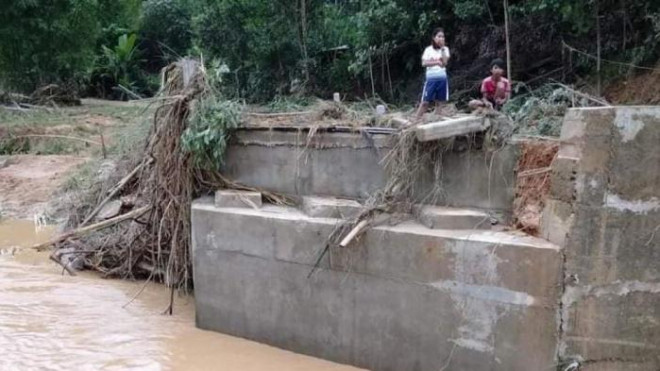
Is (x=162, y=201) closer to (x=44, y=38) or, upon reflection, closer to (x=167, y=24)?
(x=44, y=38)

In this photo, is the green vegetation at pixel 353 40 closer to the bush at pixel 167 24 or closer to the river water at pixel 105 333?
the river water at pixel 105 333

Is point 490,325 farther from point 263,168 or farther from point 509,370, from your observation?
point 263,168

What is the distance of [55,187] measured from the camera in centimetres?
1380

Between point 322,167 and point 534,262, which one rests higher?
point 322,167

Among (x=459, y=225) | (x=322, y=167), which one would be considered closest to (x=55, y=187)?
(x=322, y=167)

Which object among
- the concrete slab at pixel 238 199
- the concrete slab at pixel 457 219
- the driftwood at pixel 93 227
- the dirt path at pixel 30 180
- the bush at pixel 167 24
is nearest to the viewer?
the concrete slab at pixel 457 219

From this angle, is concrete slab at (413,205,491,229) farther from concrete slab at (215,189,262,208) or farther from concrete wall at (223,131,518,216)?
concrete slab at (215,189,262,208)

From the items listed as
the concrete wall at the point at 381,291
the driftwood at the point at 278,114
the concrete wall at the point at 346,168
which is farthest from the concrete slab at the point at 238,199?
the driftwood at the point at 278,114

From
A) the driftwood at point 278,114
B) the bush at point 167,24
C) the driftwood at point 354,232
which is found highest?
the bush at point 167,24

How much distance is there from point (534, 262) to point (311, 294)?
6.98ft

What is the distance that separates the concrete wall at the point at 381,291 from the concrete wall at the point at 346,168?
381mm

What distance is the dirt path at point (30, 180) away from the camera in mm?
13109

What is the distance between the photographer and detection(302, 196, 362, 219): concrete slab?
19.8 ft

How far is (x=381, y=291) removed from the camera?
5828 millimetres
